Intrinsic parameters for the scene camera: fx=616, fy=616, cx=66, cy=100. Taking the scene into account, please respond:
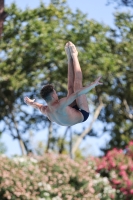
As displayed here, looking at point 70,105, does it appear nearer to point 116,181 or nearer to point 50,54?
point 116,181

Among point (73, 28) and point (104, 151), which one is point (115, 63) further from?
point (104, 151)

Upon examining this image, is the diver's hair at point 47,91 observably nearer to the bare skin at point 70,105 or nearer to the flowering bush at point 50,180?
the bare skin at point 70,105

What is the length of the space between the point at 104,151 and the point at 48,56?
618 centimetres

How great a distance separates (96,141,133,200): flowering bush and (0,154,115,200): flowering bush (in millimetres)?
395

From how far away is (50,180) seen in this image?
552 inches

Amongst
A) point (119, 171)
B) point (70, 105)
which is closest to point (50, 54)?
point (119, 171)

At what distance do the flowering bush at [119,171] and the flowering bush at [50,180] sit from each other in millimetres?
395

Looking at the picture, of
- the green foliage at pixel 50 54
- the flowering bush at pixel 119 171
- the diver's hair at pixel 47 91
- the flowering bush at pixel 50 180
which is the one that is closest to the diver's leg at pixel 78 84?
the diver's hair at pixel 47 91

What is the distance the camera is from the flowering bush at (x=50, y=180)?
13.3m

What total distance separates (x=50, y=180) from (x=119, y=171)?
2.48m

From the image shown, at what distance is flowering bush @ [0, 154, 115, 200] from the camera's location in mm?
13328

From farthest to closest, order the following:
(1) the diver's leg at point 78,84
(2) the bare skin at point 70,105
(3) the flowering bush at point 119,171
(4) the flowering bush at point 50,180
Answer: (3) the flowering bush at point 119,171, (4) the flowering bush at point 50,180, (1) the diver's leg at point 78,84, (2) the bare skin at point 70,105

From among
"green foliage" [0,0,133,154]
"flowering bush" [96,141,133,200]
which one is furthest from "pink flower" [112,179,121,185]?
"green foliage" [0,0,133,154]

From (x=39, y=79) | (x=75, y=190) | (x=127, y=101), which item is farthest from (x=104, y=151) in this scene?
(x=75, y=190)
